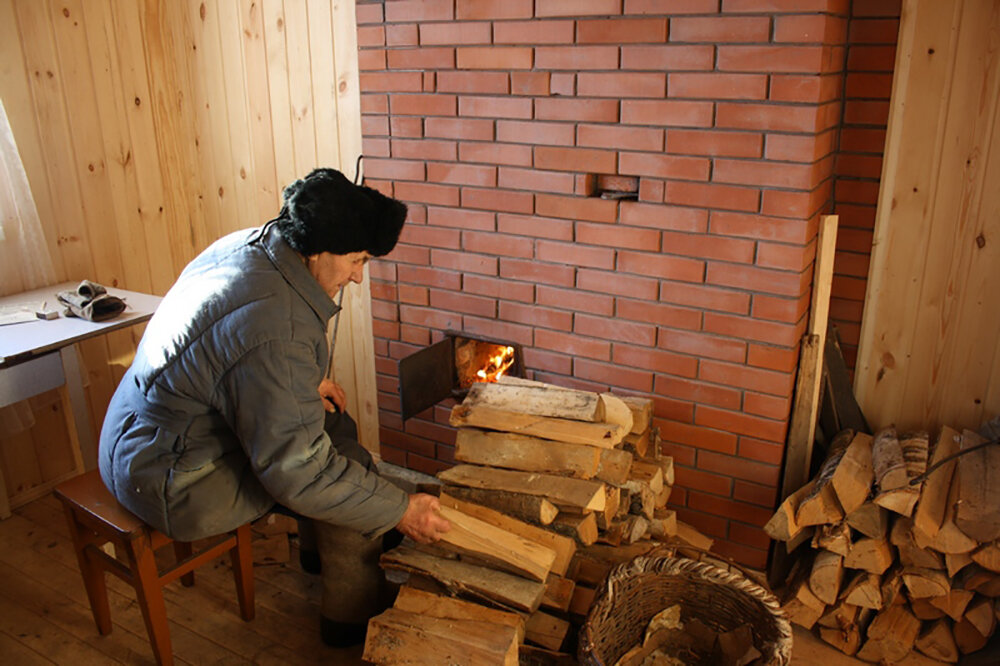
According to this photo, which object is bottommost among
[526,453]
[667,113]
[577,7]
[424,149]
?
[526,453]

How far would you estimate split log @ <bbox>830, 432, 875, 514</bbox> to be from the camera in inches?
88.0

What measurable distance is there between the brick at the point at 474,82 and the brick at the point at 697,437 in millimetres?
1177

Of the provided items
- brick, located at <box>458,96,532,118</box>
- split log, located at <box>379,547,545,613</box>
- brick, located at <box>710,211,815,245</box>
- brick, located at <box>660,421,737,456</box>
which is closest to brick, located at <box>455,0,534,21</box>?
brick, located at <box>458,96,532,118</box>

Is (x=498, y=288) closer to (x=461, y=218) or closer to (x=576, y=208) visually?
(x=461, y=218)

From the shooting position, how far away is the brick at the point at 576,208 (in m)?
2.48

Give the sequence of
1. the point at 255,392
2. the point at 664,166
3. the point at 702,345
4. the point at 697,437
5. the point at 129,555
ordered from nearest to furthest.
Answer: the point at 255,392
the point at 129,555
the point at 664,166
the point at 702,345
the point at 697,437

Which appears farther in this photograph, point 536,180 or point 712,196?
point 536,180

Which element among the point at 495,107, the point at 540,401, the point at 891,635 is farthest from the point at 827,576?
the point at 495,107

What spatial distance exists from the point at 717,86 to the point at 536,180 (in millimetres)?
627

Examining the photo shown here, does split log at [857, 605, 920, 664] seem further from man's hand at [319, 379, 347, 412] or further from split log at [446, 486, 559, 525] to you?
man's hand at [319, 379, 347, 412]

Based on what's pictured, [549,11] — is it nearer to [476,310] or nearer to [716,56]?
[716,56]

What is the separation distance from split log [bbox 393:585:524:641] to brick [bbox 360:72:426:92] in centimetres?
159

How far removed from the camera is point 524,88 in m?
2.52

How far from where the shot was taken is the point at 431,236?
286cm
